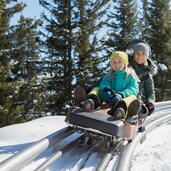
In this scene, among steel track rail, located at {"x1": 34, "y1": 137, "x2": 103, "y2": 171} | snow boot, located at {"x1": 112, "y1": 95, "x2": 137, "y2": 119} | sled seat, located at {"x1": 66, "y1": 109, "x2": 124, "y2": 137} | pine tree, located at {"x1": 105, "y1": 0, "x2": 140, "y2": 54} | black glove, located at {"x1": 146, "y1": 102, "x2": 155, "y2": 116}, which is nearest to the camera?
steel track rail, located at {"x1": 34, "y1": 137, "x2": 103, "y2": 171}

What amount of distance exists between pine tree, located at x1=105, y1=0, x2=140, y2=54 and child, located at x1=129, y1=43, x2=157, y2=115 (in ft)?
A: 61.7

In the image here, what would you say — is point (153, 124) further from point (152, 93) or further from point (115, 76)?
point (115, 76)

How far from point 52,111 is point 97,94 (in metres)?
14.7

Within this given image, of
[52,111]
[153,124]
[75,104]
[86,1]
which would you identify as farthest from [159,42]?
[75,104]

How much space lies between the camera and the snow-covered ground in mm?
4020

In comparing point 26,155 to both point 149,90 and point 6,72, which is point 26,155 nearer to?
point 149,90

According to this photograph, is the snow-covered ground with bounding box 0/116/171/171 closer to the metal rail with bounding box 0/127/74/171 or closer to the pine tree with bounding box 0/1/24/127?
the metal rail with bounding box 0/127/74/171

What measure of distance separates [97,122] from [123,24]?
71.6 ft

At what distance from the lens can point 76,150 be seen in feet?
15.5

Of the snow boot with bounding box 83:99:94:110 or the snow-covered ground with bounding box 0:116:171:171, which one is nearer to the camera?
the snow-covered ground with bounding box 0:116:171:171

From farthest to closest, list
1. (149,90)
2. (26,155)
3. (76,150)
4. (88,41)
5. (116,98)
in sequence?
1. (88,41)
2. (149,90)
3. (116,98)
4. (76,150)
5. (26,155)

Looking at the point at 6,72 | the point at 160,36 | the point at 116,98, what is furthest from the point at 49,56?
the point at 116,98

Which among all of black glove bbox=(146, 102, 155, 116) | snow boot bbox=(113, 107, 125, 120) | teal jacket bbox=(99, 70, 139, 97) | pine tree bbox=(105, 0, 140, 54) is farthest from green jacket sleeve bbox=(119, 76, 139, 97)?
pine tree bbox=(105, 0, 140, 54)

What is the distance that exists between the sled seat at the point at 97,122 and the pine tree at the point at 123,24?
20.7 meters
